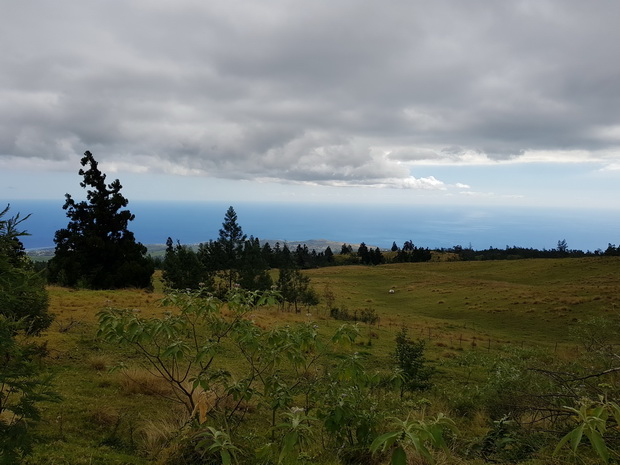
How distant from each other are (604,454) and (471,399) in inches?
315

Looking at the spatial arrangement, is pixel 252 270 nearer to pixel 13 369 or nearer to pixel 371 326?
pixel 371 326

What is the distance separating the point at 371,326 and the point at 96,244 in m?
20.5

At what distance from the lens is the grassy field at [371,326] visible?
17.8 ft

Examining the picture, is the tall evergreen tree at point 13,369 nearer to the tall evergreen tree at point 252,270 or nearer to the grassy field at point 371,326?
the grassy field at point 371,326

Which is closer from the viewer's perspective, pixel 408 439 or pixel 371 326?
pixel 408 439

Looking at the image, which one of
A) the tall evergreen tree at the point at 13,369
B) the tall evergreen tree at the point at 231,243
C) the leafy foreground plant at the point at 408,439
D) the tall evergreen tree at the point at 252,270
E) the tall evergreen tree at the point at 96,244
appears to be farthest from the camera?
the tall evergreen tree at the point at 231,243

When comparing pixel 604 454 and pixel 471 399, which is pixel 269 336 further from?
pixel 471 399

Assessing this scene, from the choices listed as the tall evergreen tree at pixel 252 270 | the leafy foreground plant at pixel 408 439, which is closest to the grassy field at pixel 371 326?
the leafy foreground plant at pixel 408 439

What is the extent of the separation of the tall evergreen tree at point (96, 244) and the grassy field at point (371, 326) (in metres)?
4.18

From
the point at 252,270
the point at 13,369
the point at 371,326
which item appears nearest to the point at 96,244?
the point at 252,270

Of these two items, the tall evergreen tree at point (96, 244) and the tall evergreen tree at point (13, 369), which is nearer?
the tall evergreen tree at point (13, 369)

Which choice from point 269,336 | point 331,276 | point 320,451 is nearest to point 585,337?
point 320,451

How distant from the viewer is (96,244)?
1017 inches

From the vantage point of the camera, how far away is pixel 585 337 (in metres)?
14.0
